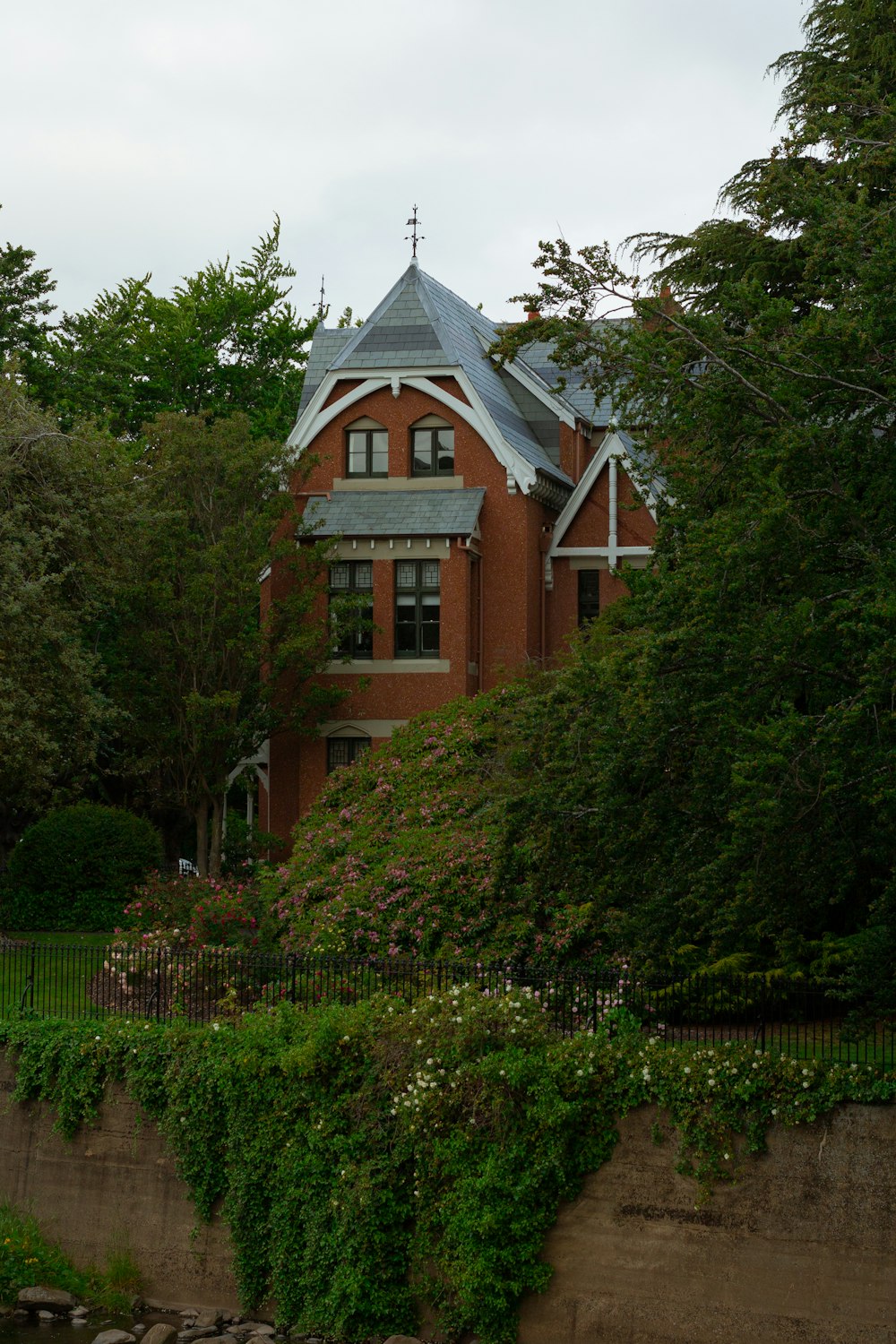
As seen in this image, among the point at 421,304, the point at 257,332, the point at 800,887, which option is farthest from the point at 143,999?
the point at 257,332

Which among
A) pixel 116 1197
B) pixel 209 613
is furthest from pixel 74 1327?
pixel 209 613

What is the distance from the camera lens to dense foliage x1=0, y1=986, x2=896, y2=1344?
1581 centimetres

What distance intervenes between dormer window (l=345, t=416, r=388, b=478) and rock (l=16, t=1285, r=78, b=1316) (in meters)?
21.1

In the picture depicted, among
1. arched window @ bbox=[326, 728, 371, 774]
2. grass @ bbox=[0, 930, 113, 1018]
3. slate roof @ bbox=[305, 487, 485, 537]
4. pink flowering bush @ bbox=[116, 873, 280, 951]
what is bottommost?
grass @ bbox=[0, 930, 113, 1018]

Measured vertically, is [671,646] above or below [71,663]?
below

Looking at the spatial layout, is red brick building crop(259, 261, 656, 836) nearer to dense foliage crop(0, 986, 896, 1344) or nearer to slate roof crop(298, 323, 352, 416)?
slate roof crop(298, 323, 352, 416)

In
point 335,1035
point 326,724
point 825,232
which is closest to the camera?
point 825,232

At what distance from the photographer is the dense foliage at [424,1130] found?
15812 mm

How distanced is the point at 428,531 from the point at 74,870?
10906 mm

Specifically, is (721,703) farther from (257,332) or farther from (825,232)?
(257,332)

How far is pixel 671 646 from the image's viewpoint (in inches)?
582

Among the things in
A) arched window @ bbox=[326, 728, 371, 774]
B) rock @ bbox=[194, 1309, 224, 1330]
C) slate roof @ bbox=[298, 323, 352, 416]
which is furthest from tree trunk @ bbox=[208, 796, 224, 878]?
rock @ bbox=[194, 1309, 224, 1330]

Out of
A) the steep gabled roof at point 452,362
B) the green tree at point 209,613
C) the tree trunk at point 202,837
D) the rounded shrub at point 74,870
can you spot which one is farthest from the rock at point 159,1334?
the steep gabled roof at point 452,362

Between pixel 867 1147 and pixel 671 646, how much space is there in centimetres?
559
